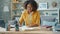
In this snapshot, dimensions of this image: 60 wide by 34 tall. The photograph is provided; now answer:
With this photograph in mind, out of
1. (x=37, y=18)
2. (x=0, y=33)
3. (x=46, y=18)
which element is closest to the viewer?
(x=0, y=33)

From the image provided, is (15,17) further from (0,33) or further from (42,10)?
(0,33)

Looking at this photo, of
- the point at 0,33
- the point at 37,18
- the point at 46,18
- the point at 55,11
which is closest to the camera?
the point at 0,33

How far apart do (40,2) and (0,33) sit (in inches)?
175

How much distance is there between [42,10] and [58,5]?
2.15ft

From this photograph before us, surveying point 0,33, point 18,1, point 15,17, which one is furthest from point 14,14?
point 0,33

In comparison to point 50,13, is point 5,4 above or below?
above

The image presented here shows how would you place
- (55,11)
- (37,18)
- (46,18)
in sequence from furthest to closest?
(55,11), (46,18), (37,18)

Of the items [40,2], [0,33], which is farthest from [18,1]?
[0,33]

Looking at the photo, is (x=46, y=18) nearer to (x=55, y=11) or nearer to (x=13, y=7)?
(x=55, y=11)

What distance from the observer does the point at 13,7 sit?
20.6ft

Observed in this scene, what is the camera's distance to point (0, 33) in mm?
1897

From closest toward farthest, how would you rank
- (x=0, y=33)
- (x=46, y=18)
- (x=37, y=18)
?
(x=0, y=33) < (x=37, y=18) < (x=46, y=18)

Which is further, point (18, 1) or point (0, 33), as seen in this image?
point (18, 1)

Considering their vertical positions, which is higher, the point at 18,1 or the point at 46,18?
the point at 18,1
